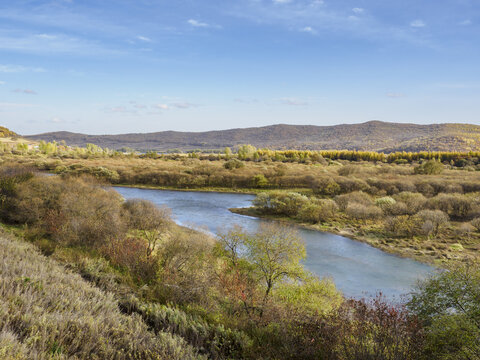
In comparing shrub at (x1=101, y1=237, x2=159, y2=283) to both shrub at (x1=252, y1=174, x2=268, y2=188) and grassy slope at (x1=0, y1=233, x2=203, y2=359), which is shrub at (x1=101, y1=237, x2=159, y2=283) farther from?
shrub at (x1=252, y1=174, x2=268, y2=188)

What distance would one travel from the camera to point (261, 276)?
48.2ft

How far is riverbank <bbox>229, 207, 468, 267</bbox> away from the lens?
23097mm

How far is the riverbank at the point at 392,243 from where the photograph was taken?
75.8 ft

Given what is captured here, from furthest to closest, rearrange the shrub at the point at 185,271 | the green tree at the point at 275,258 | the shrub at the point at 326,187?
the shrub at the point at 326,187 < the green tree at the point at 275,258 < the shrub at the point at 185,271

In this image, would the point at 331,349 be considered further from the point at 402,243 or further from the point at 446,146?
the point at 446,146

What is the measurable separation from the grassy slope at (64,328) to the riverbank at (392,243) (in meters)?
19.8

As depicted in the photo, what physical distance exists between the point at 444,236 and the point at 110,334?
99.5 feet

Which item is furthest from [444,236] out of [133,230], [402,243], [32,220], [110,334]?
[32,220]

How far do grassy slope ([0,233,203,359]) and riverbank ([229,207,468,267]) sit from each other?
65.1 feet

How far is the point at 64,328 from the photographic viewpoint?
211 inches

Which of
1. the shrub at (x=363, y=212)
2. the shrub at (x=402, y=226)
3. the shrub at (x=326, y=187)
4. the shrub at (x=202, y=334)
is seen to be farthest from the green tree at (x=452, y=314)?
the shrub at (x=326, y=187)

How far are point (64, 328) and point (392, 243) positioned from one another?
1046 inches

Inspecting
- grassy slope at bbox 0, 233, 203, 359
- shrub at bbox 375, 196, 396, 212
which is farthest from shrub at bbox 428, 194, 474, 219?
grassy slope at bbox 0, 233, 203, 359

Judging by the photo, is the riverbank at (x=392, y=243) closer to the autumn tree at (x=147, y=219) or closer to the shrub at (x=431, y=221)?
the shrub at (x=431, y=221)
